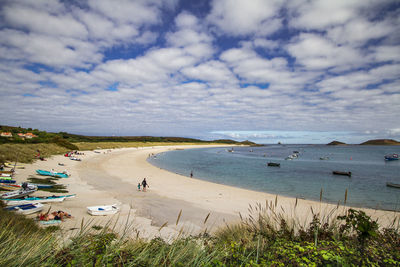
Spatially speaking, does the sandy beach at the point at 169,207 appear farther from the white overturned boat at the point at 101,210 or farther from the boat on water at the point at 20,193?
the boat on water at the point at 20,193

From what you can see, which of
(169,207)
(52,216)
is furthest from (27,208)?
(169,207)

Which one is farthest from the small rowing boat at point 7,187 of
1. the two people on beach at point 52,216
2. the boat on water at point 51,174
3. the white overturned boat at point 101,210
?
the boat on water at point 51,174

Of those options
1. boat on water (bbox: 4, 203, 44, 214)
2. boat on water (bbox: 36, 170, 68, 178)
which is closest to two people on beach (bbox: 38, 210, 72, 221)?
boat on water (bbox: 4, 203, 44, 214)

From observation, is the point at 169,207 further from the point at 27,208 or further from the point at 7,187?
the point at 7,187

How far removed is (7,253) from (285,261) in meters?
5.16

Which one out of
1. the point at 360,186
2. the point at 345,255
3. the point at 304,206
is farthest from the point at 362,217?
the point at 360,186

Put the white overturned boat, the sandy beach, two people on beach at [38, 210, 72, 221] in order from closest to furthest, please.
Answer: two people on beach at [38, 210, 72, 221]
the sandy beach
the white overturned boat

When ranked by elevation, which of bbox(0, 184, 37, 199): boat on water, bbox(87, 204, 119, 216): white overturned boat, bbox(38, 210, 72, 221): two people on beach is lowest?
bbox(87, 204, 119, 216): white overturned boat

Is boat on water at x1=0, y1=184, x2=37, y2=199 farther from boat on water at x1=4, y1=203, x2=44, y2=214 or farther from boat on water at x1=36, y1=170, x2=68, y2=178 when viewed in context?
boat on water at x1=36, y1=170, x2=68, y2=178

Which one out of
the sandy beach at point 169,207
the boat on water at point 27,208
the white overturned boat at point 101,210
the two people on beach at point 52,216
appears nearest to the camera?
the two people on beach at point 52,216

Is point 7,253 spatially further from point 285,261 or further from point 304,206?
point 304,206

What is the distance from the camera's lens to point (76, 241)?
165 inches

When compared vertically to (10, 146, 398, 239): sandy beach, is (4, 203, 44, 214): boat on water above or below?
above

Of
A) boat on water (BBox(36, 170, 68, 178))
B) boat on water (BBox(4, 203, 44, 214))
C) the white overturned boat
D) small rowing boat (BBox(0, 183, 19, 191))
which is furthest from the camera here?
boat on water (BBox(36, 170, 68, 178))
